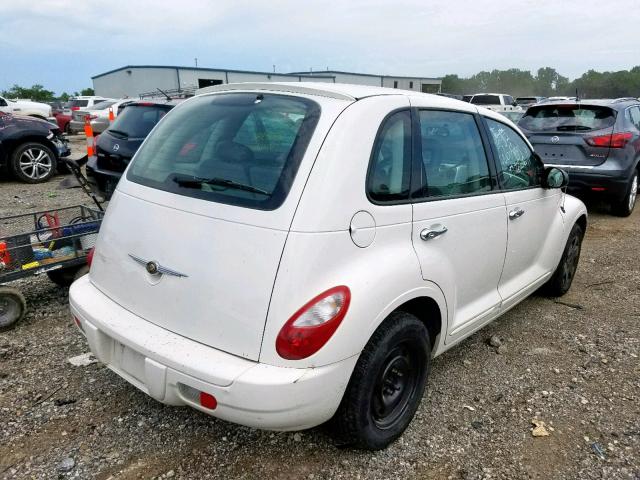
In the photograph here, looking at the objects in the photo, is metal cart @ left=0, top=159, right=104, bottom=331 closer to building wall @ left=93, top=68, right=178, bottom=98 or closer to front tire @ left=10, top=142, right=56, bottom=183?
front tire @ left=10, top=142, right=56, bottom=183

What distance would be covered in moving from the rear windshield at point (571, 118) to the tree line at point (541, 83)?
4342cm

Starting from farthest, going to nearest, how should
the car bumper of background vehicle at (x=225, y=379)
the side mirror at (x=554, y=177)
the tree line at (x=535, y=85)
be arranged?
the tree line at (x=535, y=85)
the side mirror at (x=554, y=177)
the car bumper of background vehicle at (x=225, y=379)

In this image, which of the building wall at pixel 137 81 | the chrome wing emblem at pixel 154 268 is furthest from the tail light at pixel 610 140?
the building wall at pixel 137 81

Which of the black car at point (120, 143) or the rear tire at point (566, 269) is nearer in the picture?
the rear tire at point (566, 269)

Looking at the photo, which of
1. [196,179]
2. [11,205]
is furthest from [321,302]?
[11,205]

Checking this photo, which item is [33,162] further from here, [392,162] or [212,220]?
[392,162]

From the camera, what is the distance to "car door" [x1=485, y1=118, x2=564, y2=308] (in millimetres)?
3225

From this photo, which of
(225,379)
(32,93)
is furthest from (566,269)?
(32,93)

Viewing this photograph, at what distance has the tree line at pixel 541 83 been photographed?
51.7 metres

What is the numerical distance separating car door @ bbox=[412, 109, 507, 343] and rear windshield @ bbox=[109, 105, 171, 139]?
4.94m

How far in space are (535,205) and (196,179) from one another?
7.97 ft

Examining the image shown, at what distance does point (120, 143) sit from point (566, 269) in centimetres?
551

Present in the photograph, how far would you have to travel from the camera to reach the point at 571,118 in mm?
7133

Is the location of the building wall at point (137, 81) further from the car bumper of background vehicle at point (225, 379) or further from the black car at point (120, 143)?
the car bumper of background vehicle at point (225, 379)
